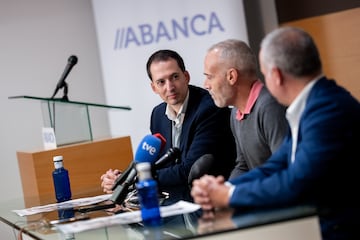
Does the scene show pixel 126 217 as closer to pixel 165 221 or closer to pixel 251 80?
pixel 165 221

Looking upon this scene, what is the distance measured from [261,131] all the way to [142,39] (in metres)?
2.77

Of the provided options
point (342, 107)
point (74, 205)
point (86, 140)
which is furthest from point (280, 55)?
point (86, 140)

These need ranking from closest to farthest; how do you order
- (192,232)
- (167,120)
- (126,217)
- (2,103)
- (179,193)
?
1. (192,232)
2. (126,217)
3. (179,193)
4. (167,120)
5. (2,103)

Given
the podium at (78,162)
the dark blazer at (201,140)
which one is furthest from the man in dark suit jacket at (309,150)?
the podium at (78,162)

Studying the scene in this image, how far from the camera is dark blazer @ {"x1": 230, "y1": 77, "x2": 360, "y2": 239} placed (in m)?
2.54

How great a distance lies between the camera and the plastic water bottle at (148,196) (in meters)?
2.77

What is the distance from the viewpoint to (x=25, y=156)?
16.8ft

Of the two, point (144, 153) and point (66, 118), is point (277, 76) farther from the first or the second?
point (66, 118)

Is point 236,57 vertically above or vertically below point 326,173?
above

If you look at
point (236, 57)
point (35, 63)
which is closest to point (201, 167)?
point (236, 57)

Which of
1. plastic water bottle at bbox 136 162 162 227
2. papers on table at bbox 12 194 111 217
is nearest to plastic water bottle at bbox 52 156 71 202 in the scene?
papers on table at bbox 12 194 111 217

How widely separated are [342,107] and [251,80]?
1178 mm

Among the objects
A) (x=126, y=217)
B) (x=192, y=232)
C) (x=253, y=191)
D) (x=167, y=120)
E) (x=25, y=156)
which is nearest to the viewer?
(x=192, y=232)

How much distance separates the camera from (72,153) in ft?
16.4
